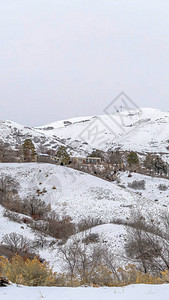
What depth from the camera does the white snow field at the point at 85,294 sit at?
4049mm

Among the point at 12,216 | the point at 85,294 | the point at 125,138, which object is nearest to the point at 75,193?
the point at 12,216

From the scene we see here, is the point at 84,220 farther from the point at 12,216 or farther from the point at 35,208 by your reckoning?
the point at 12,216

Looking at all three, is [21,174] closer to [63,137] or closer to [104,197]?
[104,197]

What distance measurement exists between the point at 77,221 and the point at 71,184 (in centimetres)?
1011

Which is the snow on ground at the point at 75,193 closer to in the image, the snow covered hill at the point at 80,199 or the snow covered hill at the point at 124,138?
the snow covered hill at the point at 80,199

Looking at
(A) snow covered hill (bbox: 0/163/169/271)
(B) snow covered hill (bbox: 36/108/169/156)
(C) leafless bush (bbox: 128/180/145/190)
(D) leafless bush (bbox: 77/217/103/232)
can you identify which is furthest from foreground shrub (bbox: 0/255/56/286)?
(B) snow covered hill (bbox: 36/108/169/156)

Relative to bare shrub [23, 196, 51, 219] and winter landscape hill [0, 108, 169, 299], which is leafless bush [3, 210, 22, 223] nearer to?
winter landscape hill [0, 108, 169, 299]

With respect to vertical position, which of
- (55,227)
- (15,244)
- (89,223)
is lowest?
(89,223)

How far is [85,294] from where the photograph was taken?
439 cm

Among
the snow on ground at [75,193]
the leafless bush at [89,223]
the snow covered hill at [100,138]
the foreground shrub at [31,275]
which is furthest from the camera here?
the snow covered hill at [100,138]

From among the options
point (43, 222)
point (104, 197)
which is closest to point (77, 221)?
point (43, 222)

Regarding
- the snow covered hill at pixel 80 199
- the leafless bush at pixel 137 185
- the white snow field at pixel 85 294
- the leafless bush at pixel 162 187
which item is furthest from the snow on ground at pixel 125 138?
the white snow field at pixel 85 294

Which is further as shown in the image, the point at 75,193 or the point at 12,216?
the point at 75,193

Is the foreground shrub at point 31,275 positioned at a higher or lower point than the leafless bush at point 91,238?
higher
